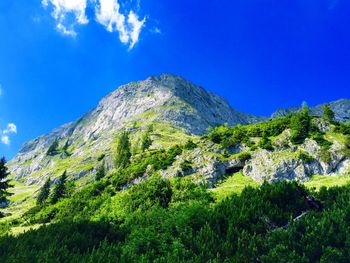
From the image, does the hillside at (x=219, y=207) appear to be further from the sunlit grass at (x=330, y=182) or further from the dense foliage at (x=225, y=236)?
the sunlit grass at (x=330, y=182)

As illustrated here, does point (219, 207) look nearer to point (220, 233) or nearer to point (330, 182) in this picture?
point (220, 233)

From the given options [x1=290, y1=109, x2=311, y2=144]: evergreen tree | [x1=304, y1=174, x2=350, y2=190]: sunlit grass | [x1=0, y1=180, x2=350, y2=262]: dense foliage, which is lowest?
[x1=0, y1=180, x2=350, y2=262]: dense foliage

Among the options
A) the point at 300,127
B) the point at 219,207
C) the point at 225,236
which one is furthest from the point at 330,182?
the point at 300,127

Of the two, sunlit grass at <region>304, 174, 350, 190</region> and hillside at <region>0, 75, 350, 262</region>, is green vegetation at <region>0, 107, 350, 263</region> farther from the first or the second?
sunlit grass at <region>304, 174, 350, 190</region>

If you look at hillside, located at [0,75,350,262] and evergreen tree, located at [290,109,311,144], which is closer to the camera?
hillside, located at [0,75,350,262]

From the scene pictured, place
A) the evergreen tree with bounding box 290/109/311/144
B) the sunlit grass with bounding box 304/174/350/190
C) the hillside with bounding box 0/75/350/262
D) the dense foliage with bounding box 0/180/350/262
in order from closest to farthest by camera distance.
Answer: the dense foliage with bounding box 0/180/350/262, the hillside with bounding box 0/75/350/262, the sunlit grass with bounding box 304/174/350/190, the evergreen tree with bounding box 290/109/311/144

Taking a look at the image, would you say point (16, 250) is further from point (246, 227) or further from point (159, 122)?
point (159, 122)

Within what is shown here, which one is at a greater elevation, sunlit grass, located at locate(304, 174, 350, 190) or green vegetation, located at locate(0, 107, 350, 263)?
sunlit grass, located at locate(304, 174, 350, 190)

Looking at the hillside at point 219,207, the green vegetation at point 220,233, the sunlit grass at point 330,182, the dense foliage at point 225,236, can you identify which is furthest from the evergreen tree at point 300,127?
the dense foliage at point 225,236

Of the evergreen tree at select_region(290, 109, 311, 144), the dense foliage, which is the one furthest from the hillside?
the evergreen tree at select_region(290, 109, 311, 144)

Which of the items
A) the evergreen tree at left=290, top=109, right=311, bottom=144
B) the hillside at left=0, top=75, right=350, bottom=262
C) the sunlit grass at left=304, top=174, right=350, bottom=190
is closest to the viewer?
the hillside at left=0, top=75, right=350, bottom=262

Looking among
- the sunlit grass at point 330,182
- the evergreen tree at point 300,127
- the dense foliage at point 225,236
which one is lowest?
the dense foliage at point 225,236

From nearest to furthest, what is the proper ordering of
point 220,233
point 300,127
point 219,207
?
point 220,233
point 219,207
point 300,127

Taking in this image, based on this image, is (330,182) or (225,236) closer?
(225,236)
